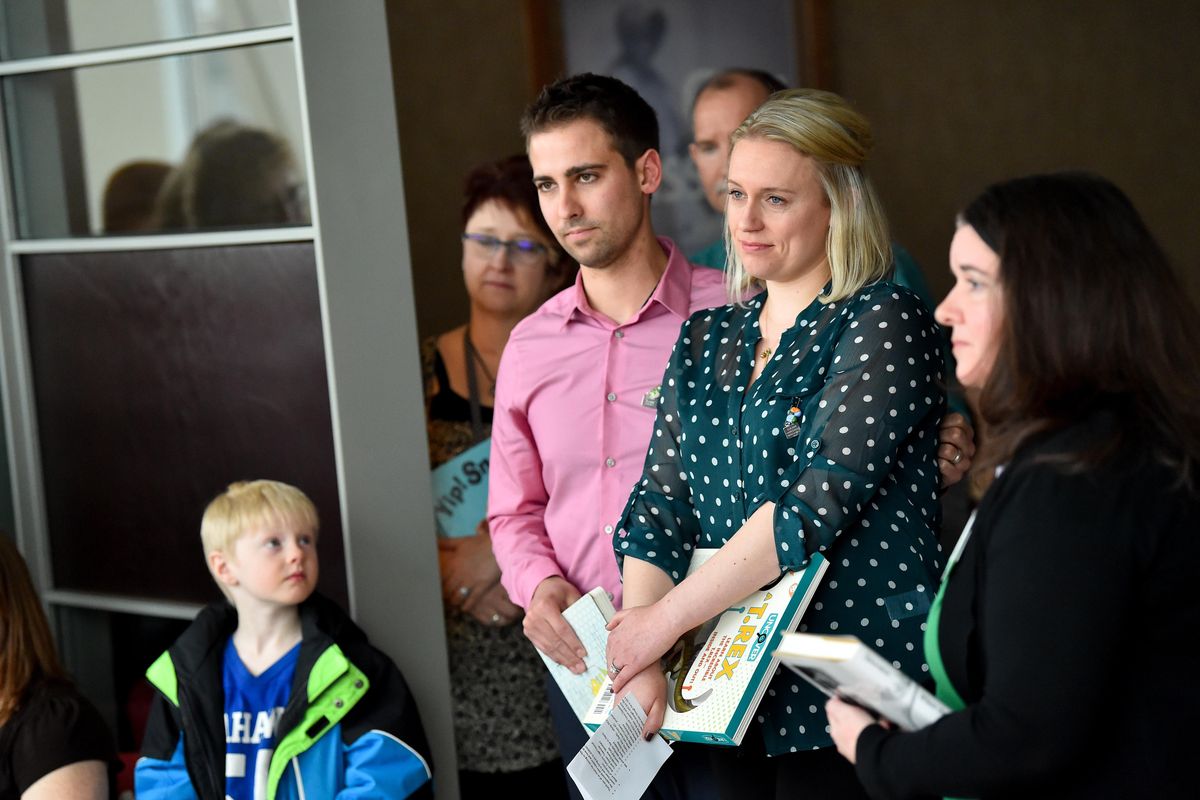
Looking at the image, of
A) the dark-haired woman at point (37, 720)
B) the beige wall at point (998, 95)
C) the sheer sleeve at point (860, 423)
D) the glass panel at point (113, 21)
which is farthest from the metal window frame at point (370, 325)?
the beige wall at point (998, 95)

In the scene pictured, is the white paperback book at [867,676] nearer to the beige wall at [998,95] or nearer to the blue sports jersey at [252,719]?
the blue sports jersey at [252,719]

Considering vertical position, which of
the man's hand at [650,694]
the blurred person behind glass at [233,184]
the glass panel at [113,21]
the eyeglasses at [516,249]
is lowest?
the man's hand at [650,694]

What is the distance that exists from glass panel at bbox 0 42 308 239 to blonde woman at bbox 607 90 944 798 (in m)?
1.13

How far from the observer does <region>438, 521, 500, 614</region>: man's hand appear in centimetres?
291

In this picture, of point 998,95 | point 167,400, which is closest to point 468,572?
point 167,400

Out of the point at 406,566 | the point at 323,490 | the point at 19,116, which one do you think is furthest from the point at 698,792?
the point at 19,116

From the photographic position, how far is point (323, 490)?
9.29 feet

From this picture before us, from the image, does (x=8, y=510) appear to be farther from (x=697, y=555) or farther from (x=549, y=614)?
(x=697, y=555)

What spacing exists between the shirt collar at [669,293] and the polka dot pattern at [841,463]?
15.8 inches

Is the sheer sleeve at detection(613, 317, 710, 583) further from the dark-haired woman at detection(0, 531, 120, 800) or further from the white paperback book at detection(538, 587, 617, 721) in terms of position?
the dark-haired woman at detection(0, 531, 120, 800)

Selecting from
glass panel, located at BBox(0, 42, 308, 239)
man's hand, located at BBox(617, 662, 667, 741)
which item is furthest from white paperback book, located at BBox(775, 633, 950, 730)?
glass panel, located at BBox(0, 42, 308, 239)

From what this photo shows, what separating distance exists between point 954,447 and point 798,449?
25cm

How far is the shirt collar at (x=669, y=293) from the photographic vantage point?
2.43 metres

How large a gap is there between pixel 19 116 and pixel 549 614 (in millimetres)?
1922
